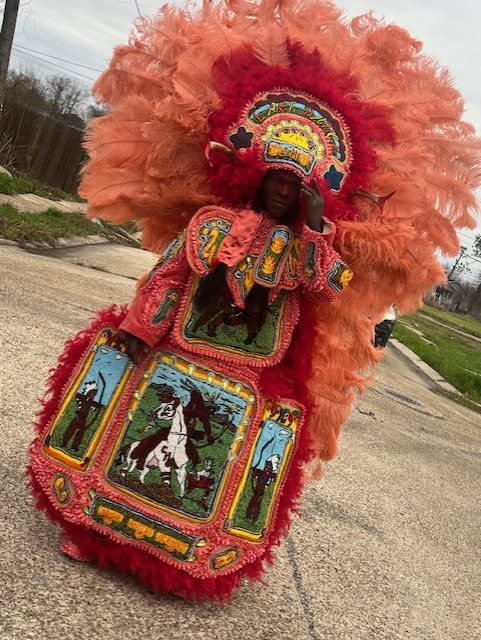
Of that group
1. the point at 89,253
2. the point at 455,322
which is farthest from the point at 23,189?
the point at 455,322

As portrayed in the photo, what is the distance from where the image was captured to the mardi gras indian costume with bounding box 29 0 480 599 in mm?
2570

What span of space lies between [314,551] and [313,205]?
5.85 feet

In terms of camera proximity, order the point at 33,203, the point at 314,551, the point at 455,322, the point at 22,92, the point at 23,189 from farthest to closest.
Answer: the point at 455,322 < the point at 22,92 < the point at 23,189 < the point at 33,203 < the point at 314,551

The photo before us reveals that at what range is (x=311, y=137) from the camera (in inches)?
107

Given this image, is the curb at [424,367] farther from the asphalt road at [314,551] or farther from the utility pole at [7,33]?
the utility pole at [7,33]

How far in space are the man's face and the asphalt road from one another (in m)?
1.41

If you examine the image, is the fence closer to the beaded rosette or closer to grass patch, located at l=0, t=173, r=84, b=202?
grass patch, located at l=0, t=173, r=84, b=202

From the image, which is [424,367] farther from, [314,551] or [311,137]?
[311,137]

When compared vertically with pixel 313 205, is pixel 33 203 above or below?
below

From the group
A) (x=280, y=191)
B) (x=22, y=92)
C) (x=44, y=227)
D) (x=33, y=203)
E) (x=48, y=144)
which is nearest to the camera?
(x=280, y=191)

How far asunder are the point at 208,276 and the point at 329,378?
2.62ft

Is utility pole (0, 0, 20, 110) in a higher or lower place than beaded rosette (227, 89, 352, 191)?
higher

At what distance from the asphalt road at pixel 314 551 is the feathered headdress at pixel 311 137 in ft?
2.47

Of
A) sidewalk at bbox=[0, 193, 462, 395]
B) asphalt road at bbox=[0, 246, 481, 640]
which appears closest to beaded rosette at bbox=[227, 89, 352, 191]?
asphalt road at bbox=[0, 246, 481, 640]
